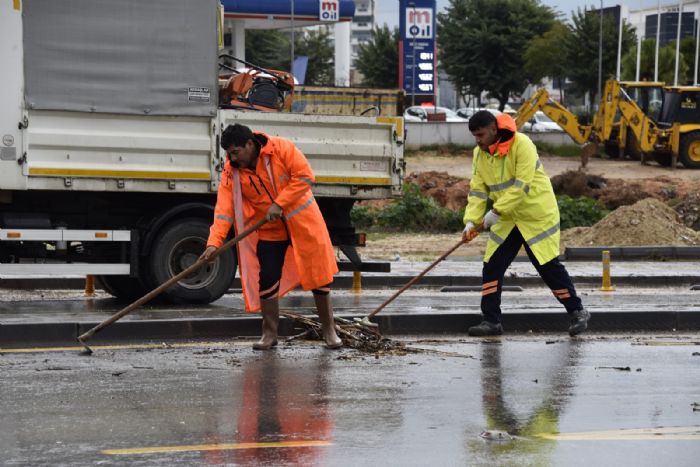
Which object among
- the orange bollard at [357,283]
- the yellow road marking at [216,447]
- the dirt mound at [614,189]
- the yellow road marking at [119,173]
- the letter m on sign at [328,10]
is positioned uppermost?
the letter m on sign at [328,10]

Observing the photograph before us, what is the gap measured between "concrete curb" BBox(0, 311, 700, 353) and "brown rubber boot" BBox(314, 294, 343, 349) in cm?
75

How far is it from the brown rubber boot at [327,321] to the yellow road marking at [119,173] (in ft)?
10.0

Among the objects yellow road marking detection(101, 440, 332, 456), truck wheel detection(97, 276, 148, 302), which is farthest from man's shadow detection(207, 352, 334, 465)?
truck wheel detection(97, 276, 148, 302)

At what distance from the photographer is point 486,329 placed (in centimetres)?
1077

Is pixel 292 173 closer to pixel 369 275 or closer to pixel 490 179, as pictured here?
pixel 490 179

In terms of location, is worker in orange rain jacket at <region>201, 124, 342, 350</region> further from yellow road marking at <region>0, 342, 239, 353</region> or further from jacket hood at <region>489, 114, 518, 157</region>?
jacket hood at <region>489, 114, 518, 157</region>

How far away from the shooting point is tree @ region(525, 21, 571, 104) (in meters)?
62.2

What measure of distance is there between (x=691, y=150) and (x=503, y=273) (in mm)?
29026

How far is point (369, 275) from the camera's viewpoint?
15.7 meters

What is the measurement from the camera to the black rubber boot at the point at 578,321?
35.2 ft

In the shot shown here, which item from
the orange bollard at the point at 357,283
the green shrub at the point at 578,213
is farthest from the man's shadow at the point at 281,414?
the green shrub at the point at 578,213

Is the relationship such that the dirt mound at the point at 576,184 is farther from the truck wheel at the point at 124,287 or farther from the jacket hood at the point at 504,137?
the jacket hood at the point at 504,137

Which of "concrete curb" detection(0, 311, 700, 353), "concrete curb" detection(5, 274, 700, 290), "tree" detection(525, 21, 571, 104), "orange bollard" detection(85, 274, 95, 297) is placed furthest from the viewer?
"tree" detection(525, 21, 571, 104)

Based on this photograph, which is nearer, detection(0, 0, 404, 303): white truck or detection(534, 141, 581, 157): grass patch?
detection(0, 0, 404, 303): white truck
